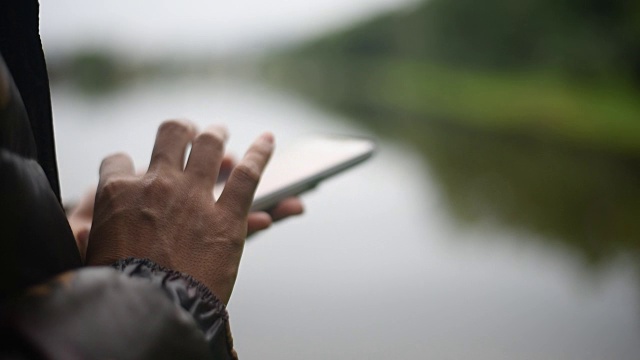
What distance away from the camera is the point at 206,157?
47 centimetres

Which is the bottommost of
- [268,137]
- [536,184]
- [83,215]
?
[83,215]

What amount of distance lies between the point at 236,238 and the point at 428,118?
0.71 meters

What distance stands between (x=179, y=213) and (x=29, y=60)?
0.13 m

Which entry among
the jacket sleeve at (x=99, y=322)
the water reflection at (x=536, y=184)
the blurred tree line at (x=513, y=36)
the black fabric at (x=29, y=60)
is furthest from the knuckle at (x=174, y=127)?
the blurred tree line at (x=513, y=36)

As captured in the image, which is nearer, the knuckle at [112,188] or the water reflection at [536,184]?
the knuckle at [112,188]

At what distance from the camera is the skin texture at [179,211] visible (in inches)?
16.2

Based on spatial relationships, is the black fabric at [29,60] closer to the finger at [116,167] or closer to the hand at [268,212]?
the finger at [116,167]

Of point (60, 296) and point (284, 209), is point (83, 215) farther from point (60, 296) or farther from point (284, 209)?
point (60, 296)

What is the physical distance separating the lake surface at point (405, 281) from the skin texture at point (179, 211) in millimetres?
223

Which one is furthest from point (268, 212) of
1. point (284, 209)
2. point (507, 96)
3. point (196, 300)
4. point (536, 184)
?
point (507, 96)

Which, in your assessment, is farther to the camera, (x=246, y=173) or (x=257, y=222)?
(x=257, y=222)

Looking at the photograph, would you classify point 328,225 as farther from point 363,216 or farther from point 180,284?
point 180,284

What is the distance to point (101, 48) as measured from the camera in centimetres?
110

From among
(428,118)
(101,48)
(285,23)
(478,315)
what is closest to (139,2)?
(101,48)
